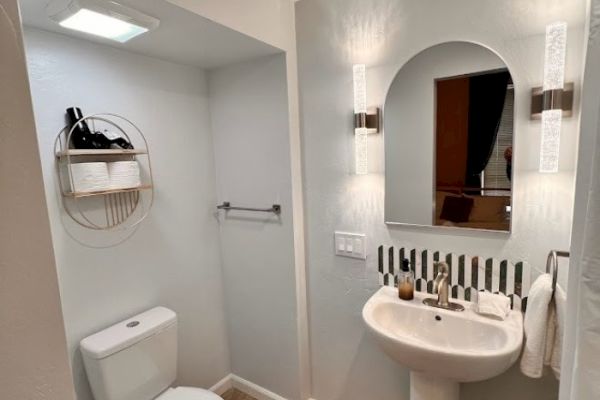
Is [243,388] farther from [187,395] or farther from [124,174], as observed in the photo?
[124,174]

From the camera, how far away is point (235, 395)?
7.14 feet

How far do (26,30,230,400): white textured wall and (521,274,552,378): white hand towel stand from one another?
1.66m

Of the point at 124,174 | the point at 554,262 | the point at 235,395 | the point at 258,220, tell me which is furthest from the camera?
the point at 235,395

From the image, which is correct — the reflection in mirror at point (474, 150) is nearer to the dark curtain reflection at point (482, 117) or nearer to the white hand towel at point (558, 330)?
the dark curtain reflection at point (482, 117)

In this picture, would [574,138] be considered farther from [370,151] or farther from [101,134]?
[101,134]

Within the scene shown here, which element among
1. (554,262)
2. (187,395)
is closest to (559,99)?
(554,262)

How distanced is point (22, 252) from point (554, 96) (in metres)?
1.52

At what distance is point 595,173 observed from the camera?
56 centimetres

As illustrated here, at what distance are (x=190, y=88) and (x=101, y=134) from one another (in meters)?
0.64

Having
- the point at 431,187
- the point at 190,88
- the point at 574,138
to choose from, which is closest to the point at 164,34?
the point at 190,88

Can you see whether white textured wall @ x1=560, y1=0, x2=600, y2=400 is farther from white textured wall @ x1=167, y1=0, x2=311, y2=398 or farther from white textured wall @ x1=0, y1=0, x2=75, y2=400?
white textured wall @ x1=167, y1=0, x2=311, y2=398

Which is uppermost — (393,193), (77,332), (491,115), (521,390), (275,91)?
(275,91)

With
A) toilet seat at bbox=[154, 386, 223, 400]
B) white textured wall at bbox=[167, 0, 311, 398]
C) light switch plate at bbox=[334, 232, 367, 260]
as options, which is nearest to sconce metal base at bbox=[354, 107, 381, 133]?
white textured wall at bbox=[167, 0, 311, 398]

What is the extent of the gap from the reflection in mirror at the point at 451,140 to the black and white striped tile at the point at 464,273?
147 mm
